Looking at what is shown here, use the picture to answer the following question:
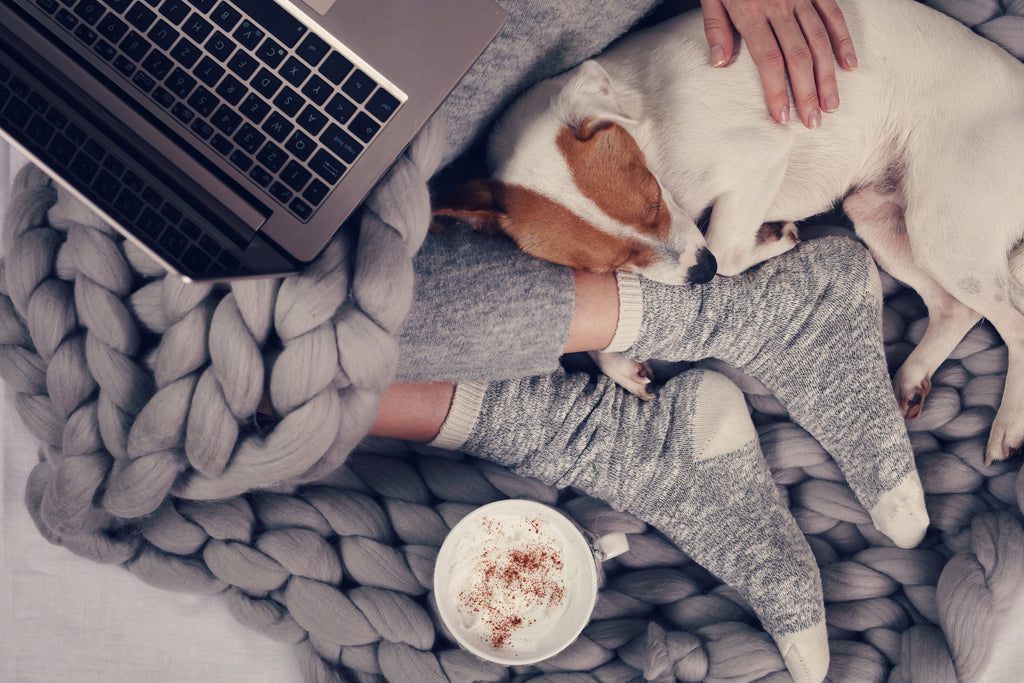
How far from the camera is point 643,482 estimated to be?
1.29 metres

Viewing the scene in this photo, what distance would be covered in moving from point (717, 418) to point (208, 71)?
979 millimetres

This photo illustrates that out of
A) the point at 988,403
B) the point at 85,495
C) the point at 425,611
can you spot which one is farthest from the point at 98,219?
the point at 988,403

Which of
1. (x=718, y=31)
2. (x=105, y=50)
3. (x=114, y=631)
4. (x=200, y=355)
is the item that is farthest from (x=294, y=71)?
(x=114, y=631)

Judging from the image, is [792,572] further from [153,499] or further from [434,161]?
[153,499]

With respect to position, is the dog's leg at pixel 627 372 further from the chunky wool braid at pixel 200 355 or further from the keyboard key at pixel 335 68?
the keyboard key at pixel 335 68

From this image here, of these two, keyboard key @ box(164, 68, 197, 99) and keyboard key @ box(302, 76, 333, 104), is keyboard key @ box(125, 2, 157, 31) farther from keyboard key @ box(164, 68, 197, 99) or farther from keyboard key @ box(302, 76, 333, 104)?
keyboard key @ box(302, 76, 333, 104)

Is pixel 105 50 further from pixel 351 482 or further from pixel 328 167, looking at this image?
pixel 351 482

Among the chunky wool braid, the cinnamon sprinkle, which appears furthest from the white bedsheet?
the cinnamon sprinkle

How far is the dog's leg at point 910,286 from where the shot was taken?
1.32m

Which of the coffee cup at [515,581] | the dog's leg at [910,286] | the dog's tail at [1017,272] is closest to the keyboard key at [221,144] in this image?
the coffee cup at [515,581]

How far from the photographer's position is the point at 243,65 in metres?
0.90

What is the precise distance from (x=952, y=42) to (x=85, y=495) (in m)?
1.53

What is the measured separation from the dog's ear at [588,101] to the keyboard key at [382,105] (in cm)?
37

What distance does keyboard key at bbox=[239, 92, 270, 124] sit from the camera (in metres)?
0.89
